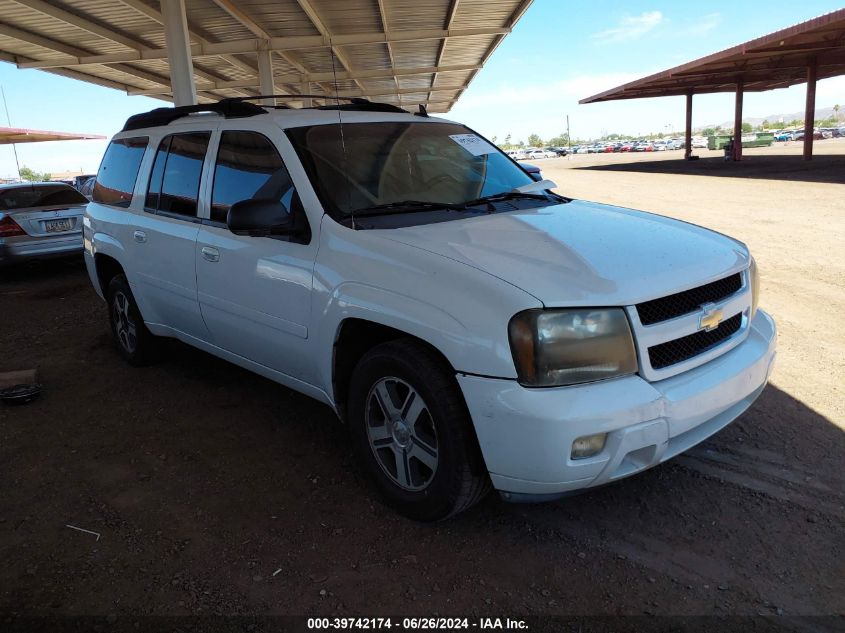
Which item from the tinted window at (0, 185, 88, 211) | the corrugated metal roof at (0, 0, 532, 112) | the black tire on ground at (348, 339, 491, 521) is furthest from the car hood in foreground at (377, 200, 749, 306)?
the corrugated metal roof at (0, 0, 532, 112)

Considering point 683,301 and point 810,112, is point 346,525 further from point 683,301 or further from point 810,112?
point 810,112

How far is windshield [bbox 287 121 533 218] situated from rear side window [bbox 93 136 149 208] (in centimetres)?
184

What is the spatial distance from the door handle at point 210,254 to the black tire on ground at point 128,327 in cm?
137

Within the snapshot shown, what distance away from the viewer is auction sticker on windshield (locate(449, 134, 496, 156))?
4.00 m

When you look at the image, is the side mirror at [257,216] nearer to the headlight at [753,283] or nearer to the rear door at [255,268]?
the rear door at [255,268]

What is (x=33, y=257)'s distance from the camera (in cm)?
927

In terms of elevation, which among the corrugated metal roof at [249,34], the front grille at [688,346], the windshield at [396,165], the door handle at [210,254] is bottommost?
the front grille at [688,346]

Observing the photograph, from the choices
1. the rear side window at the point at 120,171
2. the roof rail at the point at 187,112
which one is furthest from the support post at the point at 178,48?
the roof rail at the point at 187,112

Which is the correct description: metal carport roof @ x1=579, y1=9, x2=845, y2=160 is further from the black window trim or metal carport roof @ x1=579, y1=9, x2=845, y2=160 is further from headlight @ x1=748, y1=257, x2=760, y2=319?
the black window trim

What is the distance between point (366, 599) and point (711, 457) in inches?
76.8

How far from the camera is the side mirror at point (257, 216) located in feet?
Answer: 9.73

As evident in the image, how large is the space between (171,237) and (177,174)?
44 cm

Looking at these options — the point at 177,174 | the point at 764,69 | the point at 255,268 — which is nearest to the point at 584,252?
the point at 255,268

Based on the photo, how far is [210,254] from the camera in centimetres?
369
